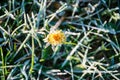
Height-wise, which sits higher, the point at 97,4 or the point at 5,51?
the point at 97,4

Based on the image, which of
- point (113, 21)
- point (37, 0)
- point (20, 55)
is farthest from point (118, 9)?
point (20, 55)

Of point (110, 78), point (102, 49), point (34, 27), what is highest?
point (34, 27)

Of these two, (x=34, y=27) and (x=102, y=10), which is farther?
(x=102, y=10)

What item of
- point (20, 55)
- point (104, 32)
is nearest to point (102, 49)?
point (104, 32)

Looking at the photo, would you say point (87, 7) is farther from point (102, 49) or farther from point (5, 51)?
point (5, 51)

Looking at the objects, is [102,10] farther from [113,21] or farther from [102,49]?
[102,49]

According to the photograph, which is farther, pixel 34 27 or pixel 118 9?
pixel 118 9
